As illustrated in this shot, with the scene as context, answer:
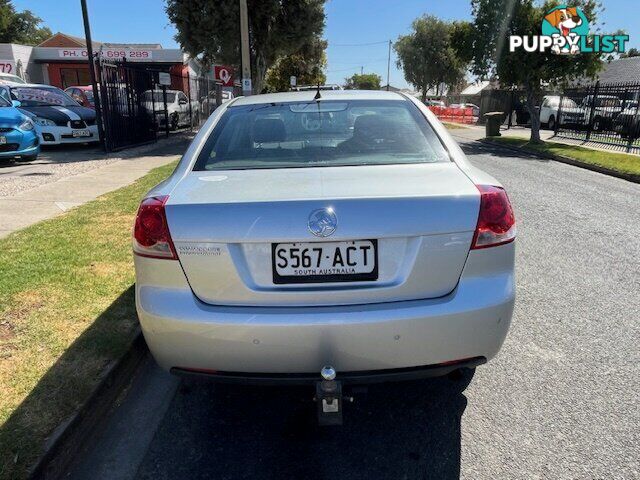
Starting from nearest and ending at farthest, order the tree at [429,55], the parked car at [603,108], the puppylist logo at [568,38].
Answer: the puppylist logo at [568,38] < the parked car at [603,108] < the tree at [429,55]

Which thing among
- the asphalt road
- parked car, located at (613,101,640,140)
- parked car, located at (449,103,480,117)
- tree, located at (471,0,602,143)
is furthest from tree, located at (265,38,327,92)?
the asphalt road

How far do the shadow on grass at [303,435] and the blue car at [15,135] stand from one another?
986cm

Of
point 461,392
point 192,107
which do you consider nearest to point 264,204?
point 461,392

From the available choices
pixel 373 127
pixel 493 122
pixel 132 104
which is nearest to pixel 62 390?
pixel 373 127

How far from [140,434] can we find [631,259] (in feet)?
16.6

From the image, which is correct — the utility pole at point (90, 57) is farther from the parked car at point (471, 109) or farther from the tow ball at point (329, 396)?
the parked car at point (471, 109)

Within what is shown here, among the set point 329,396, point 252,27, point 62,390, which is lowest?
point 62,390

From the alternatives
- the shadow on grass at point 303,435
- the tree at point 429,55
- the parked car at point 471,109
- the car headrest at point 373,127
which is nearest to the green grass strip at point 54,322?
the shadow on grass at point 303,435

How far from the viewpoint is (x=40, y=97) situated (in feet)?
46.8

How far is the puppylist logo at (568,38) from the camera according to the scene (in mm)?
18406

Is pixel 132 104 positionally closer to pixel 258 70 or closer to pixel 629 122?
pixel 258 70

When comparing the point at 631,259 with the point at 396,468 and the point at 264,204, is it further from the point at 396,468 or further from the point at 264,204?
the point at 264,204

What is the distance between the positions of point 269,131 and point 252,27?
21.6 meters

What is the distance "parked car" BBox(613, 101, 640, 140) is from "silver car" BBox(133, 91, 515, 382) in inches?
726
